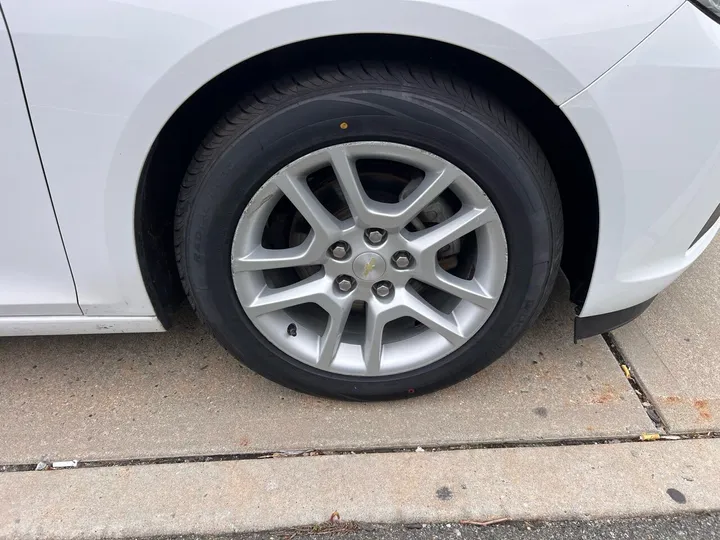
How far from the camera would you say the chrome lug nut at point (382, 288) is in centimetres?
169

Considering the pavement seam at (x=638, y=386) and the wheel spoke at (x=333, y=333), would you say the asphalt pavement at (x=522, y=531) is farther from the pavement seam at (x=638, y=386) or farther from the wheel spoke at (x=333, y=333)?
the wheel spoke at (x=333, y=333)

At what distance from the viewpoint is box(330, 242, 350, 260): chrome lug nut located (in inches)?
63.6

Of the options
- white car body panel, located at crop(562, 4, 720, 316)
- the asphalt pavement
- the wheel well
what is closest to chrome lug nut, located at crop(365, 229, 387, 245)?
the wheel well

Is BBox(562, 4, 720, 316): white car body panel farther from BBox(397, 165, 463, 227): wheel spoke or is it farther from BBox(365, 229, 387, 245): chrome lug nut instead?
BBox(365, 229, 387, 245): chrome lug nut

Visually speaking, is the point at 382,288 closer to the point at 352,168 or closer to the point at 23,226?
the point at 352,168

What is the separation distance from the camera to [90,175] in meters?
1.43

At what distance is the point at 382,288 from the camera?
5.55 feet

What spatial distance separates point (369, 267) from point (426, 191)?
0.95ft

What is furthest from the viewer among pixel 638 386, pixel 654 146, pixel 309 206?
pixel 638 386

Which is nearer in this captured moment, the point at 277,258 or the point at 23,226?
the point at 23,226

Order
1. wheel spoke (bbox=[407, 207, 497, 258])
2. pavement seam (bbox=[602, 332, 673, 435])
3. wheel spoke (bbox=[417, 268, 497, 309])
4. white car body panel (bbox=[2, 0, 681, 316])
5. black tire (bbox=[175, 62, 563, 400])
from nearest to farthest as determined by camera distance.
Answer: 1. white car body panel (bbox=[2, 0, 681, 316])
2. black tire (bbox=[175, 62, 563, 400])
3. wheel spoke (bbox=[407, 207, 497, 258])
4. wheel spoke (bbox=[417, 268, 497, 309])
5. pavement seam (bbox=[602, 332, 673, 435])

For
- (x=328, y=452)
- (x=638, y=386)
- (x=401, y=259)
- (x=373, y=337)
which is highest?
(x=401, y=259)

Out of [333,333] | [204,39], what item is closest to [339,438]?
[333,333]

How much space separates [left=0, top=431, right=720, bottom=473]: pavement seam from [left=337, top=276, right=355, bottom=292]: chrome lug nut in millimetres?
523
